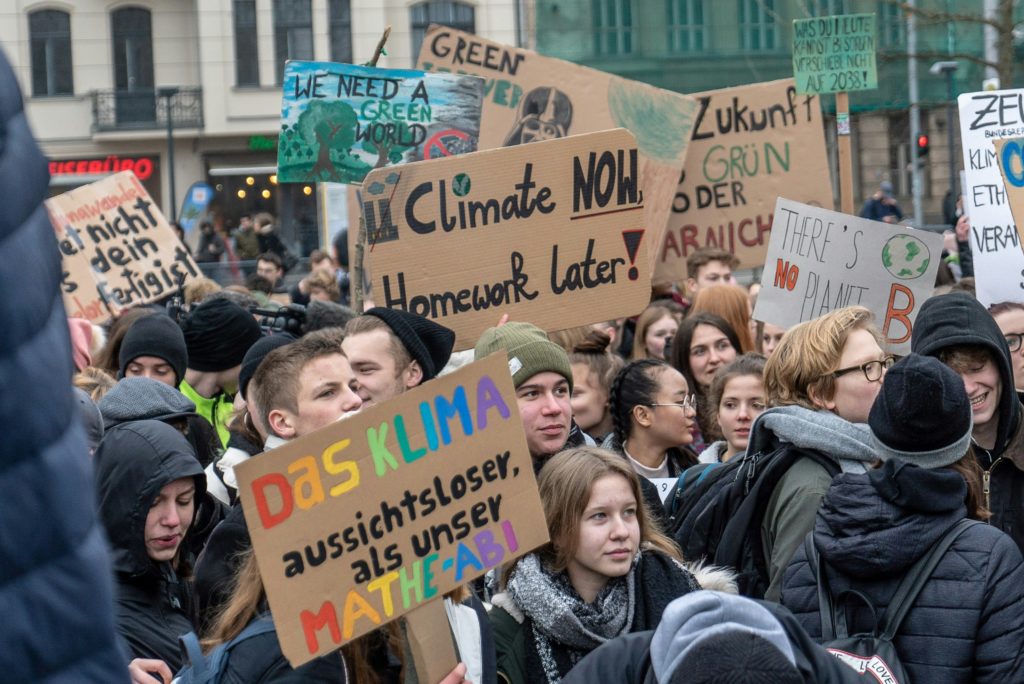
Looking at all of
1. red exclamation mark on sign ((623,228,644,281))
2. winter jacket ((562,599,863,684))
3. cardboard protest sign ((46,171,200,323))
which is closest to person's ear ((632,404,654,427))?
red exclamation mark on sign ((623,228,644,281))

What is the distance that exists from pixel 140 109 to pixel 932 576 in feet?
123

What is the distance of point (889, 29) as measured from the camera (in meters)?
27.3

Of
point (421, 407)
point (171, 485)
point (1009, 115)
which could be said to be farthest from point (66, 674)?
point (1009, 115)

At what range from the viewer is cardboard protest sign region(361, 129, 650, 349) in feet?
18.3

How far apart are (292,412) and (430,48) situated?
4775mm

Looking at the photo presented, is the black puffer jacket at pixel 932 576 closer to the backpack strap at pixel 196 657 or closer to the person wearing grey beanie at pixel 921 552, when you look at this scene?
the person wearing grey beanie at pixel 921 552

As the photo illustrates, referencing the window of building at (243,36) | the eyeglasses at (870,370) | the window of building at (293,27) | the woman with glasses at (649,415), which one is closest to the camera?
the eyeglasses at (870,370)

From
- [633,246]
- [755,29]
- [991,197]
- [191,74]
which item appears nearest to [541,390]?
[633,246]

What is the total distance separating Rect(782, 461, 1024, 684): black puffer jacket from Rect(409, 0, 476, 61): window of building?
3558cm

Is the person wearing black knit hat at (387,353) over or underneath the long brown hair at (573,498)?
over

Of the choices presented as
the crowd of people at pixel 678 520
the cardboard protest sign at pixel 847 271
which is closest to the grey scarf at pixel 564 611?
the crowd of people at pixel 678 520

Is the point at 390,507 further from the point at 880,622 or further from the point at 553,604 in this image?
the point at 880,622

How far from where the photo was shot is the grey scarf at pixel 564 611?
348 cm

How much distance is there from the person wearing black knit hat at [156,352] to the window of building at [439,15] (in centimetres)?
3258
